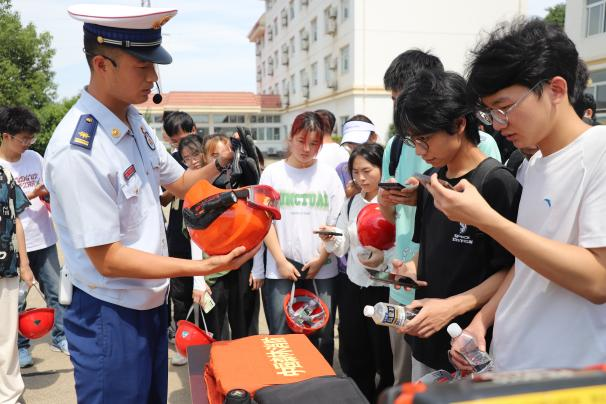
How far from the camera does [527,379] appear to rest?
0.62 metres

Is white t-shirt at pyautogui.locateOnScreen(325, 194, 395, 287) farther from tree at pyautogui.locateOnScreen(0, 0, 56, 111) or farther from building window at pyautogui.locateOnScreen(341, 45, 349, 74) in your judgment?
building window at pyautogui.locateOnScreen(341, 45, 349, 74)

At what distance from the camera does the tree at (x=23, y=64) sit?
1432 centimetres

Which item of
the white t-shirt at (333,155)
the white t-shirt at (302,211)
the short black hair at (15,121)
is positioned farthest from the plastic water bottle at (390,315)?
the short black hair at (15,121)

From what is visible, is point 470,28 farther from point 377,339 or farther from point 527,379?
point 527,379

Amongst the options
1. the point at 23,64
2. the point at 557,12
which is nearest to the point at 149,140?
the point at 23,64

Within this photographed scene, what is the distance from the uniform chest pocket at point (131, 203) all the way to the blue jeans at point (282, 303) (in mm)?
1524

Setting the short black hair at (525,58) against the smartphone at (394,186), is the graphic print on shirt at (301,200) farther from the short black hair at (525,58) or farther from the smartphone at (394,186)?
the short black hair at (525,58)

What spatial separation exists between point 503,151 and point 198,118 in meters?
35.9

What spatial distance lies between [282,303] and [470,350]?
1.84 metres

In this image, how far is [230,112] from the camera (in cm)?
3600

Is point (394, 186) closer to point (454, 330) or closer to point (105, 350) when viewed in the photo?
point (454, 330)

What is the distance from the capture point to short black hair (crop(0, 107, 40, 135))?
12.5 feet

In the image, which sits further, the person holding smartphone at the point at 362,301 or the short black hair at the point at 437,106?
the person holding smartphone at the point at 362,301

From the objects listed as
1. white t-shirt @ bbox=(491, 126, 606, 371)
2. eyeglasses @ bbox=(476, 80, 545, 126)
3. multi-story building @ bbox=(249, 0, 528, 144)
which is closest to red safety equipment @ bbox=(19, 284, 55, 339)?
white t-shirt @ bbox=(491, 126, 606, 371)
